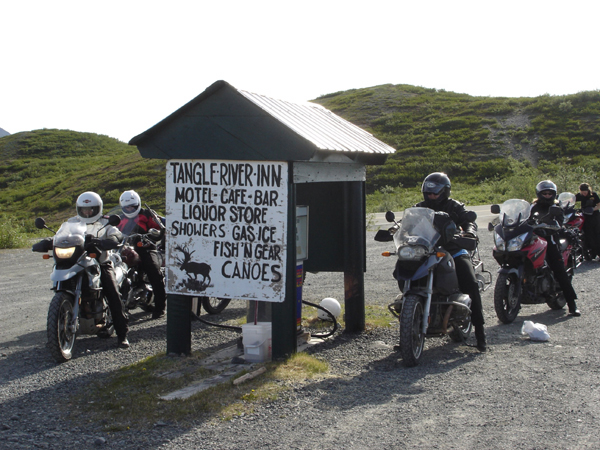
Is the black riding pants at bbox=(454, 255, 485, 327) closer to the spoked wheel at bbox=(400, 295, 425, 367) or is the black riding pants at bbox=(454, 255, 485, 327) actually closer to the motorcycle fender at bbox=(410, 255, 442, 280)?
the motorcycle fender at bbox=(410, 255, 442, 280)

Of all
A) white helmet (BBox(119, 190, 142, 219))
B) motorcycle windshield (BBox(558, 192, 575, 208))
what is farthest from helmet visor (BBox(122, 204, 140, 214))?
motorcycle windshield (BBox(558, 192, 575, 208))

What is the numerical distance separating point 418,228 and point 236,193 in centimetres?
178

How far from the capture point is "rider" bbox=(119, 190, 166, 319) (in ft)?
28.5

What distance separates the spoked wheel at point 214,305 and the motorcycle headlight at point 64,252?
8.24ft

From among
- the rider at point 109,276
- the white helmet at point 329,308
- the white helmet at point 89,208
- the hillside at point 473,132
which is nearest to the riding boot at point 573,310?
the white helmet at point 329,308

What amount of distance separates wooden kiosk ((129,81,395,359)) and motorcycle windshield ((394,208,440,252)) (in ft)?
3.01

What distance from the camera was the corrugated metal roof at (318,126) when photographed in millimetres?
5996

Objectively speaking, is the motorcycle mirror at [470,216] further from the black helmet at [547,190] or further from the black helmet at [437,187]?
the black helmet at [547,190]

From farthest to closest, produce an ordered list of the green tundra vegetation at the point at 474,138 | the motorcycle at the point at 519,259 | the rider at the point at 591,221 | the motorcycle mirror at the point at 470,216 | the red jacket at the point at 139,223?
the green tundra vegetation at the point at 474,138, the rider at the point at 591,221, the red jacket at the point at 139,223, the motorcycle at the point at 519,259, the motorcycle mirror at the point at 470,216

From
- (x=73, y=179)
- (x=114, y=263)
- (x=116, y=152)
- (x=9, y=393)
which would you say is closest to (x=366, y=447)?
(x=9, y=393)

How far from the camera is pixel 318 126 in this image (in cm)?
678

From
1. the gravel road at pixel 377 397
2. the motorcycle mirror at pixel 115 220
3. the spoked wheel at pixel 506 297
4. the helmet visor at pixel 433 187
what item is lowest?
the gravel road at pixel 377 397

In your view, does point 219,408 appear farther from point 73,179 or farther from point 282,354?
point 73,179

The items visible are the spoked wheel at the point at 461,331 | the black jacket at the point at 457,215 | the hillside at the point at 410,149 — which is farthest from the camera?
the hillside at the point at 410,149
